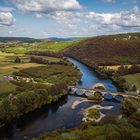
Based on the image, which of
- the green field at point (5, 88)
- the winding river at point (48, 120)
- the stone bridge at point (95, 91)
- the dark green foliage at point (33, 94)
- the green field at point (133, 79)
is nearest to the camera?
the winding river at point (48, 120)

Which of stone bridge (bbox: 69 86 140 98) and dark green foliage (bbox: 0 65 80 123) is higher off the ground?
dark green foliage (bbox: 0 65 80 123)

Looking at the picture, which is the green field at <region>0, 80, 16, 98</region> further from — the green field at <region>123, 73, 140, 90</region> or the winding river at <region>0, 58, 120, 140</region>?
the green field at <region>123, 73, 140, 90</region>

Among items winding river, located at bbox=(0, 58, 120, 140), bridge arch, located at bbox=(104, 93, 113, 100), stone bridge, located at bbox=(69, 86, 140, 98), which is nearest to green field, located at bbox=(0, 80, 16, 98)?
winding river, located at bbox=(0, 58, 120, 140)

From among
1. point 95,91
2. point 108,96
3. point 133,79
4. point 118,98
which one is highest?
point 133,79

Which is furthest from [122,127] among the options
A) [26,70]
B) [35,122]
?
[26,70]

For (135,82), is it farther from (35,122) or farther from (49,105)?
(35,122)

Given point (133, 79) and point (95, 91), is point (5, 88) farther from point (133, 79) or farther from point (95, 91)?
point (133, 79)

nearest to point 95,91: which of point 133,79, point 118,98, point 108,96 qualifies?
point 108,96

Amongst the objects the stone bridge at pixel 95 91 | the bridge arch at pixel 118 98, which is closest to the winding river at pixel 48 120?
the bridge arch at pixel 118 98

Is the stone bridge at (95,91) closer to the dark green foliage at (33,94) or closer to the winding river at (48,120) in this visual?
the dark green foliage at (33,94)

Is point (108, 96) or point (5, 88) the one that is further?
point (108, 96)

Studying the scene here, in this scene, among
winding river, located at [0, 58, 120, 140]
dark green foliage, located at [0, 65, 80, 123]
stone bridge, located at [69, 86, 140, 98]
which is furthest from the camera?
stone bridge, located at [69, 86, 140, 98]
